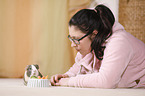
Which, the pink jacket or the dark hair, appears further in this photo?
the dark hair

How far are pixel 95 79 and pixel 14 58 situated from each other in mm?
2125

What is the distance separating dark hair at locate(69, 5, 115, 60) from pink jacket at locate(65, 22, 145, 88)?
5 cm

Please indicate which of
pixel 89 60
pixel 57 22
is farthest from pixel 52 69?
pixel 89 60

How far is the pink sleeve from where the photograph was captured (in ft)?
4.35

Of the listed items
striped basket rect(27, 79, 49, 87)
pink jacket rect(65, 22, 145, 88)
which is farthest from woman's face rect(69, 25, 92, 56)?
striped basket rect(27, 79, 49, 87)

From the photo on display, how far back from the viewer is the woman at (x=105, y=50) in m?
1.35

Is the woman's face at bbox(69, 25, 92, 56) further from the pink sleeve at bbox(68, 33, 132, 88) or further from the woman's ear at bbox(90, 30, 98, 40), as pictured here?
the pink sleeve at bbox(68, 33, 132, 88)

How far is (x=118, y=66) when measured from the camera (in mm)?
1335

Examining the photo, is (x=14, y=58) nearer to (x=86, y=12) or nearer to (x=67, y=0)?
(x=67, y=0)

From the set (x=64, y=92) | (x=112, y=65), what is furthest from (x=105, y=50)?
(x=64, y=92)

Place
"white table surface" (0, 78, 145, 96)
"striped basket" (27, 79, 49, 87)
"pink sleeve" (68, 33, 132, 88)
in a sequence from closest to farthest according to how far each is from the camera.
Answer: "white table surface" (0, 78, 145, 96) → "pink sleeve" (68, 33, 132, 88) → "striped basket" (27, 79, 49, 87)

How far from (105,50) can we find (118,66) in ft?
0.49

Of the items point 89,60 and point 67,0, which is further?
point 67,0

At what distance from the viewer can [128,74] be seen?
1.49 metres
